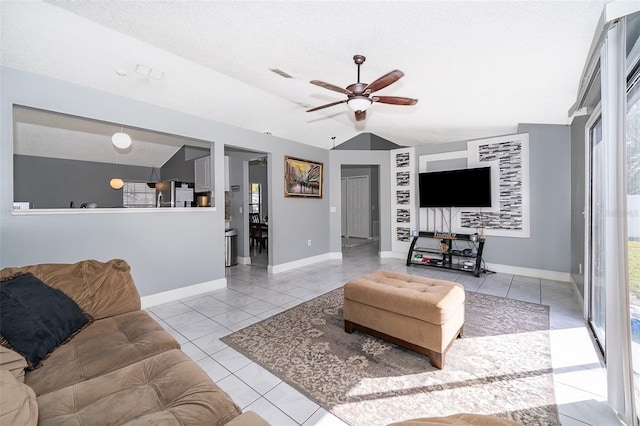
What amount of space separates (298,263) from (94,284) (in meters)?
3.63

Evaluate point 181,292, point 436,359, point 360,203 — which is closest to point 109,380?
point 436,359

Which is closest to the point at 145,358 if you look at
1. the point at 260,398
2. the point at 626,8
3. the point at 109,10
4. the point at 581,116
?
the point at 260,398

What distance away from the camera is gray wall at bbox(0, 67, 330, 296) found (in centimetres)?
242

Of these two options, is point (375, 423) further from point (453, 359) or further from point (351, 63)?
point (351, 63)

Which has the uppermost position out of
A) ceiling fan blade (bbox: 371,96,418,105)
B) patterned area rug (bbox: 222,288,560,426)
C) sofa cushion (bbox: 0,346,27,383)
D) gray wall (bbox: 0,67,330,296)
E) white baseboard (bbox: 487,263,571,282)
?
ceiling fan blade (bbox: 371,96,418,105)

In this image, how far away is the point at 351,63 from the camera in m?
2.84

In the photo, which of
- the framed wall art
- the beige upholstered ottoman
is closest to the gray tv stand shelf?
the framed wall art

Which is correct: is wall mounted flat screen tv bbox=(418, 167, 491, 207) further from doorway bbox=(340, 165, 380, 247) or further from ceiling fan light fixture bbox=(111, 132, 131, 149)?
ceiling fan light fixture bbox=(111, 132, 131, 149)

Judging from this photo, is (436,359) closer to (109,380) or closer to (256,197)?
(109,380)

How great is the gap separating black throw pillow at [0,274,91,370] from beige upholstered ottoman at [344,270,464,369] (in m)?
1.99

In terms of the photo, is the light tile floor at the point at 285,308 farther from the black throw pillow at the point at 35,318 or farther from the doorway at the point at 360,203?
the doorway at the point at 360,203

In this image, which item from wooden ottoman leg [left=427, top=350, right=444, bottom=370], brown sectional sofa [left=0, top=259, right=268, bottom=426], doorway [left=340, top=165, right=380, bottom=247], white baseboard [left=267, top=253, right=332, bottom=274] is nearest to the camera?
brown sectional sofa [left=0, top=259, right=268, bottom=426]

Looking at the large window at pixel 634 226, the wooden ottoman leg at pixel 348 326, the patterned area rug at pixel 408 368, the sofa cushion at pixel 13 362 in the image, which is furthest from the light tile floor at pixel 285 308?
the sofa cushion at pixel 13 362

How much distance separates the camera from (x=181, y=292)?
357 centimetres
